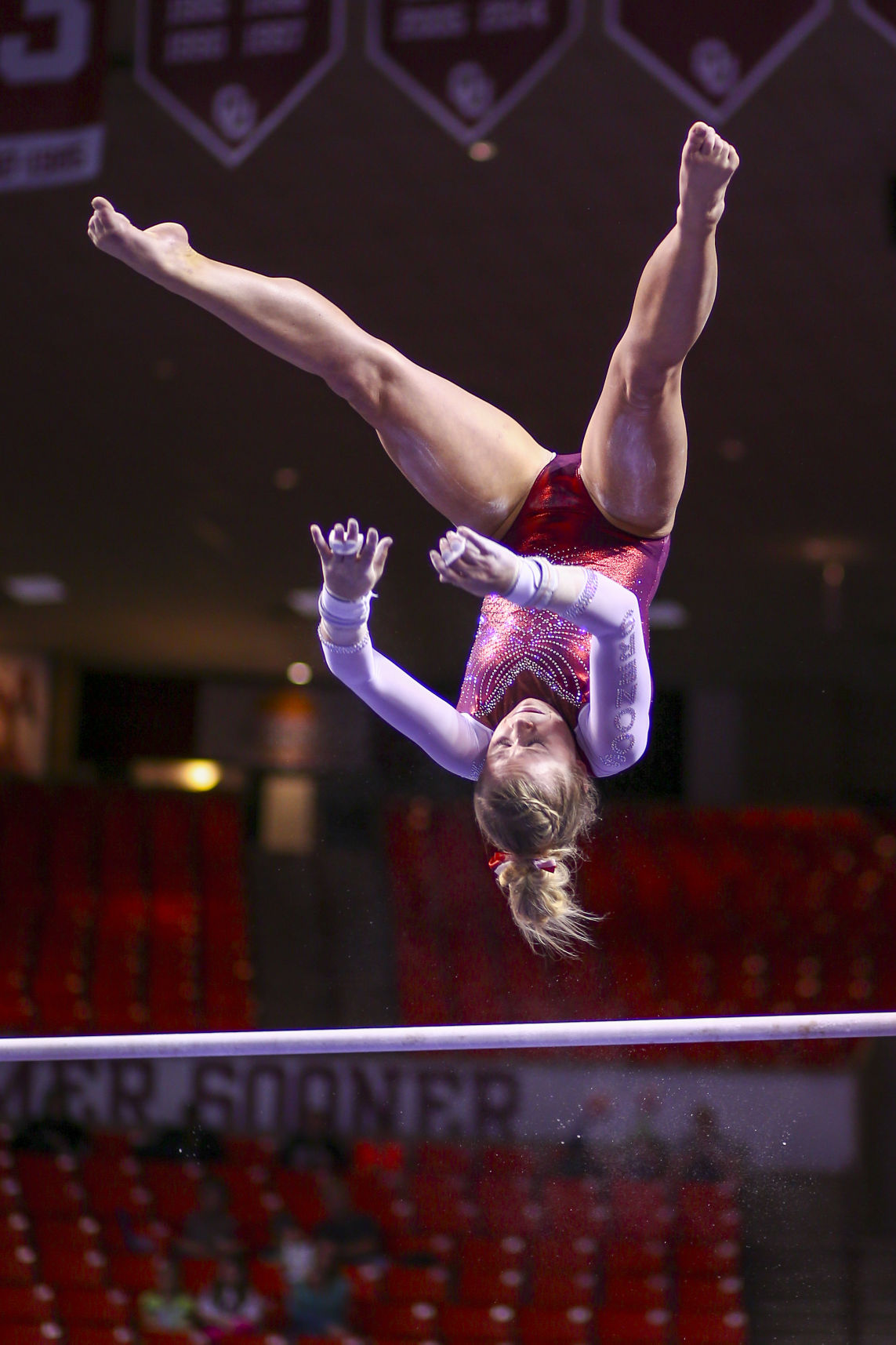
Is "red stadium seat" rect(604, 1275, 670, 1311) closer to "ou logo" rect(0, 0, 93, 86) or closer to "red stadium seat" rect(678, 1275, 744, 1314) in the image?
"red stadium seat" rect(678, 1275, 744, 1314)

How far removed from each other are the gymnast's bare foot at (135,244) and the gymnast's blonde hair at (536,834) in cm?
109

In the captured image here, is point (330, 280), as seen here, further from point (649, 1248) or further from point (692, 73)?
point (649, 1248)

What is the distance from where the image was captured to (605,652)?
7.36 ft

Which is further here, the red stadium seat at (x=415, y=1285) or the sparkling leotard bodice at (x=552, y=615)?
the red stadium seat at (x=415, y=1285)

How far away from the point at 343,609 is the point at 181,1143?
3557 millimetres

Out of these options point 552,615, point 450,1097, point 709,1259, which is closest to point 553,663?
point 552,615

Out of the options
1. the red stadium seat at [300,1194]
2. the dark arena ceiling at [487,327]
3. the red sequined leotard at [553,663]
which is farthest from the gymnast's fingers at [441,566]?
the red stadium seat at [300,1194]

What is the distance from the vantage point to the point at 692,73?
139 inches

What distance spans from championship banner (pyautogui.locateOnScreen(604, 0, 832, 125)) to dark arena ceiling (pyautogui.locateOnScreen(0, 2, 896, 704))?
0.29 m

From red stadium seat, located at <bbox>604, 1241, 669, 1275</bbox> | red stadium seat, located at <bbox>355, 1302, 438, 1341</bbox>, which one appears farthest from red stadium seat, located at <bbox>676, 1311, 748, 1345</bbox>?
red stadium seat, located at <bbox>355, 1302, 438, 1341</bbox>

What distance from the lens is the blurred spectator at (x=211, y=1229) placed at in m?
4.66

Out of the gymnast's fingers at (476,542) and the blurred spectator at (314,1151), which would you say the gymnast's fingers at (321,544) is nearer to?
the gymnast's fingers at (476,542)

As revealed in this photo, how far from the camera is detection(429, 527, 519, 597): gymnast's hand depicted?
1932mm

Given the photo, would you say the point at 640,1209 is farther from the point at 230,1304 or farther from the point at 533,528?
the point at 533,528
